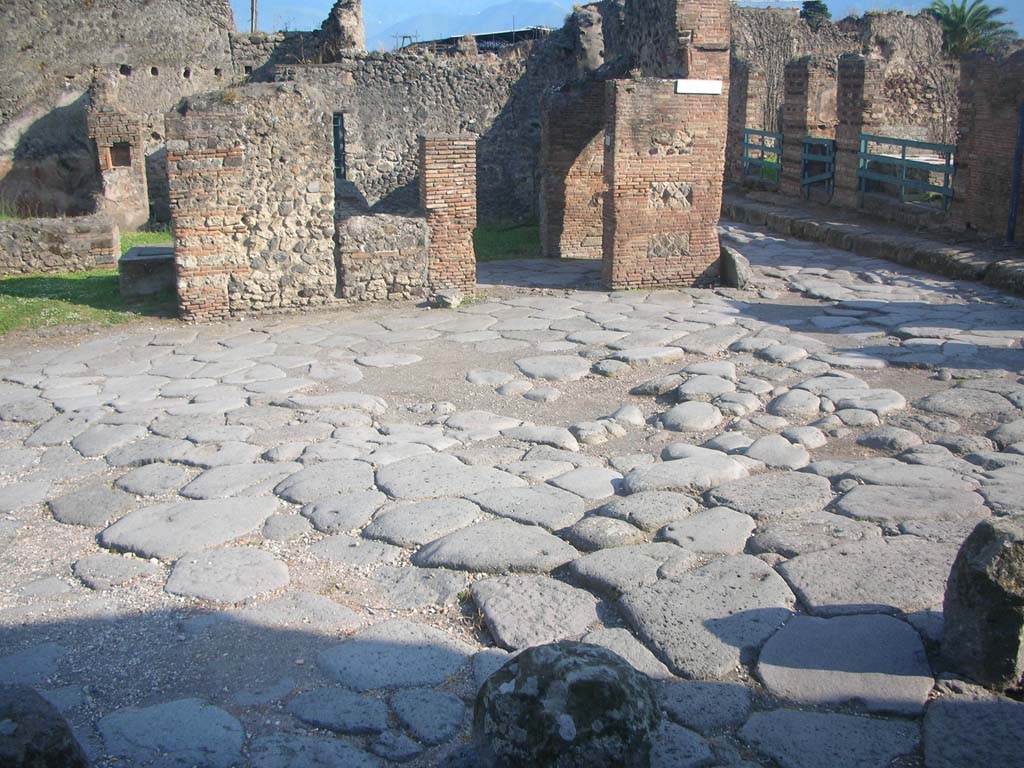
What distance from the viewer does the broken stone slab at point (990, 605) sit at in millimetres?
3246

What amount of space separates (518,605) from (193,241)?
6339mm

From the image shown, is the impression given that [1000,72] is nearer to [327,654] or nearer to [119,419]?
[119,419]

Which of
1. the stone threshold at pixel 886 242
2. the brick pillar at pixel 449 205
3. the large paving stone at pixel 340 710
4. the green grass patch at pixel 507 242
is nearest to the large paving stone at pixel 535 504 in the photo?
the large paving stone at pixel 340 710

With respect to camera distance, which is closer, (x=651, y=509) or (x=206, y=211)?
(x=651, y=509)

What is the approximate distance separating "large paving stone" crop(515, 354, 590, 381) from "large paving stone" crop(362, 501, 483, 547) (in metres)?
2.51

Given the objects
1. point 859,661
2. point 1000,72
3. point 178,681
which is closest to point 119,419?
point 178,681

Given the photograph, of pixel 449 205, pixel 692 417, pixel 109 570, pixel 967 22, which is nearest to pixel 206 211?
pixel 449 205

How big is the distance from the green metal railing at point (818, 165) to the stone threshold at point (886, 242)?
50 centimetres

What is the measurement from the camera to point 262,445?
5.89 meters

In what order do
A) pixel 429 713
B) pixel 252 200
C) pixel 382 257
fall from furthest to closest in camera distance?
pixel 382 257
pixel 252 200
pixel 429 713

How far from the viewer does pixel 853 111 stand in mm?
15820

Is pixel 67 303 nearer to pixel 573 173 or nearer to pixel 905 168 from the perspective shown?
pixel 573 173

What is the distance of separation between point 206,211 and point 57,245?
3657mm

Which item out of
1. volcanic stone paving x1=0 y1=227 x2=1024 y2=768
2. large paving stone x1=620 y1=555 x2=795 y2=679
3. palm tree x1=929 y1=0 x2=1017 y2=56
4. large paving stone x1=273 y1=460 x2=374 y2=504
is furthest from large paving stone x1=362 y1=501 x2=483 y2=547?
palm tree x1=929 y1=0 x2=1017 y2=56
